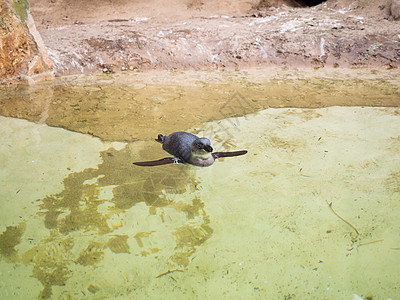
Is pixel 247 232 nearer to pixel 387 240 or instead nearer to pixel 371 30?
pixel 387 240

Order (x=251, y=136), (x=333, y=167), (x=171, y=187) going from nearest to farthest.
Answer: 1. (x=171, y=187)
2. (x=333, y=167)
3. (x=251, y=136)

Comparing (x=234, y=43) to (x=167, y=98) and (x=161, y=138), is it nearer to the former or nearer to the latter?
(x=167, y=98)

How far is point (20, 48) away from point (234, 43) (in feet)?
12.7

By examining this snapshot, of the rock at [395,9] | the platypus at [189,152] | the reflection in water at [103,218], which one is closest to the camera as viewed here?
the reflection in water at [103,218]

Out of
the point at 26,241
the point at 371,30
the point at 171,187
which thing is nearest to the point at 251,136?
the point at 171,187

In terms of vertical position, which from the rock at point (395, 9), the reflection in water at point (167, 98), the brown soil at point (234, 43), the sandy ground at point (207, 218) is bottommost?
the sandy ground at point (207, 218)

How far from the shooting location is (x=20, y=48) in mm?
5863

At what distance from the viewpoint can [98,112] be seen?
4664 mm

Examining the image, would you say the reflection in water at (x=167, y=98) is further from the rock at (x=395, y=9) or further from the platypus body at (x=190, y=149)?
the rock at (x=395, y=9)

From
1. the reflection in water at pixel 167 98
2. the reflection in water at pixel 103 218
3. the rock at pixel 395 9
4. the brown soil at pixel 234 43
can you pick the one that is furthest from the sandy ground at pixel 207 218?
the rock at pixel 395 9

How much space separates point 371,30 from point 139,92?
4.99m

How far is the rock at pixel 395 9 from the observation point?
7803 mm

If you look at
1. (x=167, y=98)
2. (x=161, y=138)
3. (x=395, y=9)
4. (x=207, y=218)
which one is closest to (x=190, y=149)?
(x=161, y=138)

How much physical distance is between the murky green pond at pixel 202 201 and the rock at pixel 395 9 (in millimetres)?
3788
